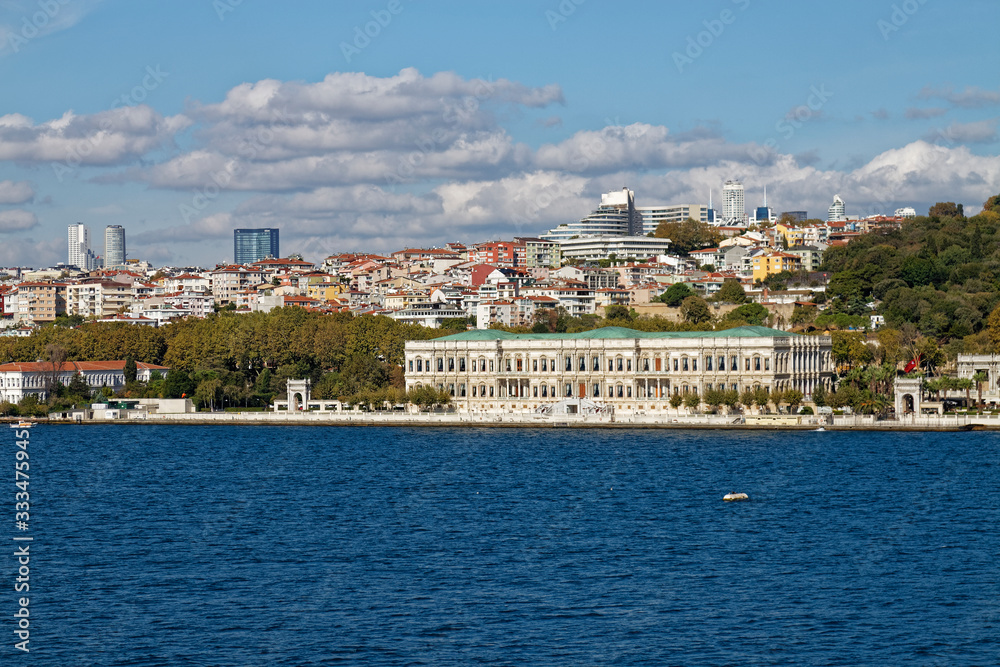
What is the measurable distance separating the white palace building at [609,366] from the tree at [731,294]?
2999 cm

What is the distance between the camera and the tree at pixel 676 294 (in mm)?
106938

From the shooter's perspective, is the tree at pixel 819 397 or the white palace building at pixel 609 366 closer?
the tree at pixel 819 397

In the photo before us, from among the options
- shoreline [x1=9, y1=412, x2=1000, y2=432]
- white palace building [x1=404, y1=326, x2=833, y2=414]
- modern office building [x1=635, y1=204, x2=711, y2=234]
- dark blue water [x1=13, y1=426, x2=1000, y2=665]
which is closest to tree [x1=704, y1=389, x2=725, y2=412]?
shoreline [x1=9, y1=412, x2=1000, y2=432]

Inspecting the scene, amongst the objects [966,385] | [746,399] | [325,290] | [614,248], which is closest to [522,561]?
[746,399]

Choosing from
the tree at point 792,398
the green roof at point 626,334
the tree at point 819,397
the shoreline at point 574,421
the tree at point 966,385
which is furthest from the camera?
the green roof at point 626,334

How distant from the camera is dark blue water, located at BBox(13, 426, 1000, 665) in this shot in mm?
21906

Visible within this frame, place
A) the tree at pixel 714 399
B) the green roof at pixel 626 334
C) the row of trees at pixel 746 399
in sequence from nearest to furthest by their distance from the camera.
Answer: the row of trees at pixel 746 399, the tree at pixel 714 399, the green roof at pixel 626 334

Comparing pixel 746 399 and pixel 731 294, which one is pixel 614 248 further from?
pixel 746 399

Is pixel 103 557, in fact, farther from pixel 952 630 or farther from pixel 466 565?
pixel 952 630

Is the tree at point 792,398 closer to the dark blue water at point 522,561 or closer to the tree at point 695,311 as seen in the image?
the dark blue water at point 522,561

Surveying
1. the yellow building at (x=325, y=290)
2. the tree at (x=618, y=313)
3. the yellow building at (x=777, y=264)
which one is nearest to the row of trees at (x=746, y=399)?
the tree at (x=618, y=313)

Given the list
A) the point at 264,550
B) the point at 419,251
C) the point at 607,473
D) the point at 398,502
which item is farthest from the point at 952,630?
the point at 419,251

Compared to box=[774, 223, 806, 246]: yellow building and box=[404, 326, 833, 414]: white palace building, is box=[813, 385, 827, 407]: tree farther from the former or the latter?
box=[774, 223, 806, 246]: yellow building

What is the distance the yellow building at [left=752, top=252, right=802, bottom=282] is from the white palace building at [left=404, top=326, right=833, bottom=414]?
46.0 meters
